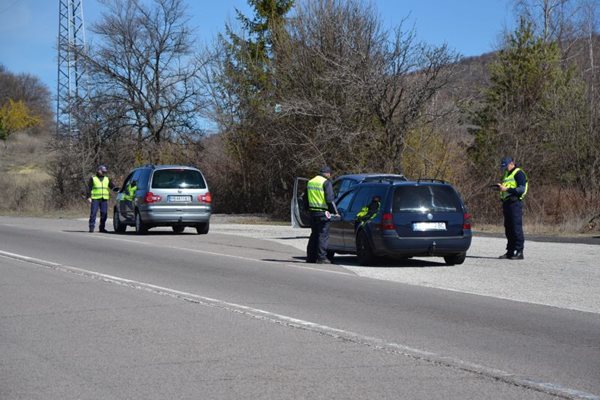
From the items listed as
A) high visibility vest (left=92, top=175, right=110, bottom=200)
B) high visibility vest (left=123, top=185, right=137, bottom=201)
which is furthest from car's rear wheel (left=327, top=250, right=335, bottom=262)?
high visibility vest (left=92, top=175, right=110, bottom=200)

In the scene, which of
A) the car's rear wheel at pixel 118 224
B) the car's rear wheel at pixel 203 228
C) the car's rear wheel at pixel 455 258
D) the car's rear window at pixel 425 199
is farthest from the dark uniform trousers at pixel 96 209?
the car's rear wheel at pixel 455 258

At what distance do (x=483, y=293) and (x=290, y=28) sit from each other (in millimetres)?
26718

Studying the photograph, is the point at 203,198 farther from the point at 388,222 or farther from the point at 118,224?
the point at 388,222

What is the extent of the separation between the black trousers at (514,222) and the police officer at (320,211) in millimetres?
3083

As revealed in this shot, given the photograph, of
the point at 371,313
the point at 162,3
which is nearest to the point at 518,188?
the point at 371,313

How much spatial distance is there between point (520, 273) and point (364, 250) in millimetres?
2732

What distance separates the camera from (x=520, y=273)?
14.6m

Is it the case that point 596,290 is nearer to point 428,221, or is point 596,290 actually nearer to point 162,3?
point 428,221

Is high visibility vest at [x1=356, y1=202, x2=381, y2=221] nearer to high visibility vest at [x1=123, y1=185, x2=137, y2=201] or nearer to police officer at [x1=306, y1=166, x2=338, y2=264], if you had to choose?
police officer at [x1=306, y1=166, x2=338, y2=264]

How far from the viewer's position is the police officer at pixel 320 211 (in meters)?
16.2

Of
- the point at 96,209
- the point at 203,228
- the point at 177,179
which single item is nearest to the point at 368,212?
the point at 177,179

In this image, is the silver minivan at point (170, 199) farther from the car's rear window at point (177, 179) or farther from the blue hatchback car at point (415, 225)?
the blue hatchback car at point (415, 225)

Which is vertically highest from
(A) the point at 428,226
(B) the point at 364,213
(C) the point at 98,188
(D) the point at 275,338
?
(C) the point at 98,188

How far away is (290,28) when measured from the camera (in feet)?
123
